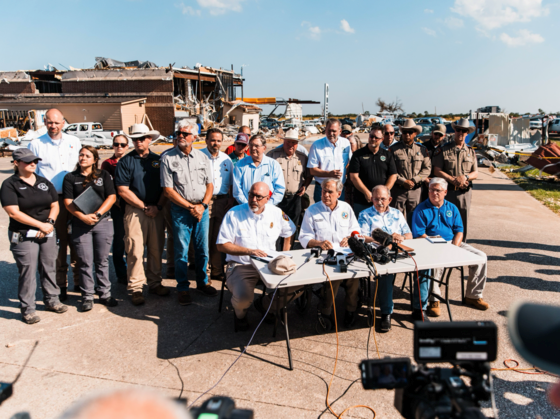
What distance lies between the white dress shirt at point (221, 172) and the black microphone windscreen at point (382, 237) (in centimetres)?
219

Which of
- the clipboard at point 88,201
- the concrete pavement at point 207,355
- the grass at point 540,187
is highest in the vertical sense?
the clipboard at point 88,201

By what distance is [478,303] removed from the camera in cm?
444

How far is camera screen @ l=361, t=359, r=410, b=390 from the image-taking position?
5.50 ft

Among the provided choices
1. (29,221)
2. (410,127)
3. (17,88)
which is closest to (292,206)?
(410,127)

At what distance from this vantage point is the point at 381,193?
14.4 feet

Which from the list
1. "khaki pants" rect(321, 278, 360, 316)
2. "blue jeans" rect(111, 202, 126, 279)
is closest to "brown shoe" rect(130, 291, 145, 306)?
"blue jeans" rect(111, 202, 126, 279)

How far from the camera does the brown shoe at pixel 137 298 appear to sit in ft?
14.8

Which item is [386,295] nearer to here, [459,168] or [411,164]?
[411,164]

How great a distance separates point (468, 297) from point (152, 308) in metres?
3.55

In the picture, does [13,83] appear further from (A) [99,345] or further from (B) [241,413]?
(B) [241,413]

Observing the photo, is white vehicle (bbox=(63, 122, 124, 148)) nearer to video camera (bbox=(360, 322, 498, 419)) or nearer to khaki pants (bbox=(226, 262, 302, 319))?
khaki pants (bbox=(226, 262, 302, 319))

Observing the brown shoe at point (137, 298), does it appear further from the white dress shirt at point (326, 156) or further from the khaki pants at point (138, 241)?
the white dress shirt at point (326, 156)

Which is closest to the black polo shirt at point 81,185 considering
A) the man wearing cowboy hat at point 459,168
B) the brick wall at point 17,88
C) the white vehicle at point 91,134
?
the man wearing cowboy hat at point 459,168

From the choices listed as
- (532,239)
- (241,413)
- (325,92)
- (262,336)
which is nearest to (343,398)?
(262,336)
